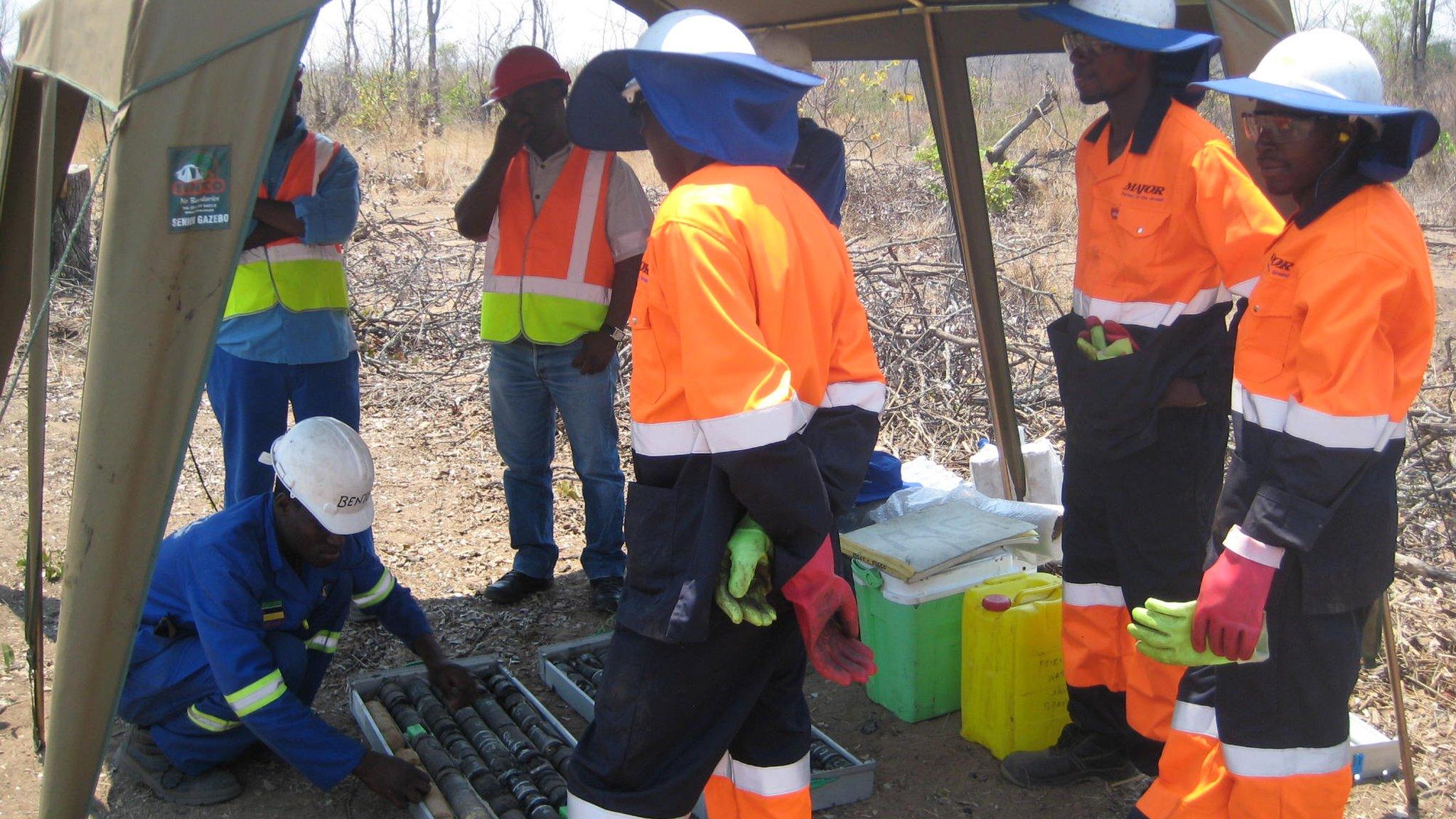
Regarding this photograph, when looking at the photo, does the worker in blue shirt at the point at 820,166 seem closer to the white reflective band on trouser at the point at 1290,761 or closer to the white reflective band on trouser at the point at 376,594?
the white reflective band on trouser at the point at 376,594

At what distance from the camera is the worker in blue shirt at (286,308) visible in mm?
3918

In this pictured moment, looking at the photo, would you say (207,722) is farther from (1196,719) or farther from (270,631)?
(1196,719)

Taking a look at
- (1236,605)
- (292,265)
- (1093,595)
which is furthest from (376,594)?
(1236,605)

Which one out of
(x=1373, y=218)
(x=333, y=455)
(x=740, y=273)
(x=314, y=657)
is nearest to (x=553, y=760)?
(x=314, y=657)

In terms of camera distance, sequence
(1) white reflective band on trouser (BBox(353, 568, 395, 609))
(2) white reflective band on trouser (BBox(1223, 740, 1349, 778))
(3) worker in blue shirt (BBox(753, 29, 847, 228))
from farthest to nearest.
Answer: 1. (3) worker in blue shirt (BBox(753, 29, 847, 228))
2. (1) white reflective band on trouser (BBox(353, 568, 395, 609))
3. (2) white reflective band on trouser (BBox(1223, 740, 1349, 778))

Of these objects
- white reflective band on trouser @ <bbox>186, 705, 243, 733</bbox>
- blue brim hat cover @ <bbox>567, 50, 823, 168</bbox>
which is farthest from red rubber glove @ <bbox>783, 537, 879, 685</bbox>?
white reflective band on trouser @ <bbox>186, 705, 243, 733</bbox>

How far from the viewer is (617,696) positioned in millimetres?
2291

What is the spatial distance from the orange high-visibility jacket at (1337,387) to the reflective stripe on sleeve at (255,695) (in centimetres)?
236

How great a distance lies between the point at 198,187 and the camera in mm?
2301

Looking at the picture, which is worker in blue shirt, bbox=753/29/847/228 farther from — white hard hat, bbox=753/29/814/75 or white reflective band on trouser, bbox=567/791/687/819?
white reflective band on trouser, bbox=567/791/687/819

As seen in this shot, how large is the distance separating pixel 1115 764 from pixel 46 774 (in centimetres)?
286

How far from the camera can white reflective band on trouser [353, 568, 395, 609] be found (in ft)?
11.2

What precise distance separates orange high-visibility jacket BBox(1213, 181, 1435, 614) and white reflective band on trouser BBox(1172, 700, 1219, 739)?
0.41 m

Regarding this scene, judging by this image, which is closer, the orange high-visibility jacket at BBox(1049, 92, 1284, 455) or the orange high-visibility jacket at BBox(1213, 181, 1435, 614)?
the orange high-visibility jacket at BBox(1213, 181, 1435, 614)
